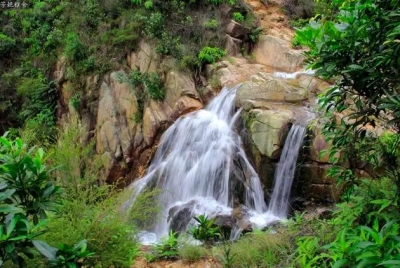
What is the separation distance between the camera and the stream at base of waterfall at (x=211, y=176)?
7191 millimetres

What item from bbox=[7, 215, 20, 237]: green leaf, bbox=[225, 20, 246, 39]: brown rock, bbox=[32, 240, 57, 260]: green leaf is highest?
bbox=[225, 20, 246, 39]: brown rock

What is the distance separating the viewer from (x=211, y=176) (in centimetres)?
796

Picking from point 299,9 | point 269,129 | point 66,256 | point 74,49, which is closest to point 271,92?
point 269,129

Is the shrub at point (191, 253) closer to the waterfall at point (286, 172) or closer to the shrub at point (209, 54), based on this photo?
the waterfall at point (286, 172)

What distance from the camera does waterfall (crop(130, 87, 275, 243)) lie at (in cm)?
739

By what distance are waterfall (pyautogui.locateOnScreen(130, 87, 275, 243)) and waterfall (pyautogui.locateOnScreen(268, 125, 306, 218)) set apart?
27 centimetres

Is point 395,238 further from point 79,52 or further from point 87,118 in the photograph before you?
point 79,52

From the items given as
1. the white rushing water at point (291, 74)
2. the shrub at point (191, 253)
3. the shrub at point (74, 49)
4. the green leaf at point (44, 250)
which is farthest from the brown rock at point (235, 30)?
the green leaf at point (44, 250)

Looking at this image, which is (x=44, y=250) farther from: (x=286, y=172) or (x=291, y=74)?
(x=291, y=74)

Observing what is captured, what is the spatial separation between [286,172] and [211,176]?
1.67 meters

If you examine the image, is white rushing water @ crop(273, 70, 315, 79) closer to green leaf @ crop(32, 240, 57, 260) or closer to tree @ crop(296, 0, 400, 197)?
tree @ crop(296, 0, 400, 197)

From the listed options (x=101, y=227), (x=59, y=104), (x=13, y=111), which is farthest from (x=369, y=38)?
(x=13, y=111)

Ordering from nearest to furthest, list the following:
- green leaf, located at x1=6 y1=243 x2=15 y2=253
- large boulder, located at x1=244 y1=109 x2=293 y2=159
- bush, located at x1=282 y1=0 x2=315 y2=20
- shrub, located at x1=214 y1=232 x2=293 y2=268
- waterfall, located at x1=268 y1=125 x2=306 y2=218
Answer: green leaf, located at x1=6 y1=243 x2=15 y2=253 → shrub, located at x1=214 y1=232 x2=293 y2=268 → waterfall, located at x1=268 y1=125 x2=306 y2=218 → large boulder, located at x1=244 y1=109 x2=293 y2=159 → bush, located at x1=282 y1=0 x2=315 y2=20

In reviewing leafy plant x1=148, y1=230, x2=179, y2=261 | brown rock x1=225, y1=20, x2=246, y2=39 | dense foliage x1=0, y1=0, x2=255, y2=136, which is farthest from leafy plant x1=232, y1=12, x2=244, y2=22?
leafy plant x1=148, y1=230, x2=179, y2=261
